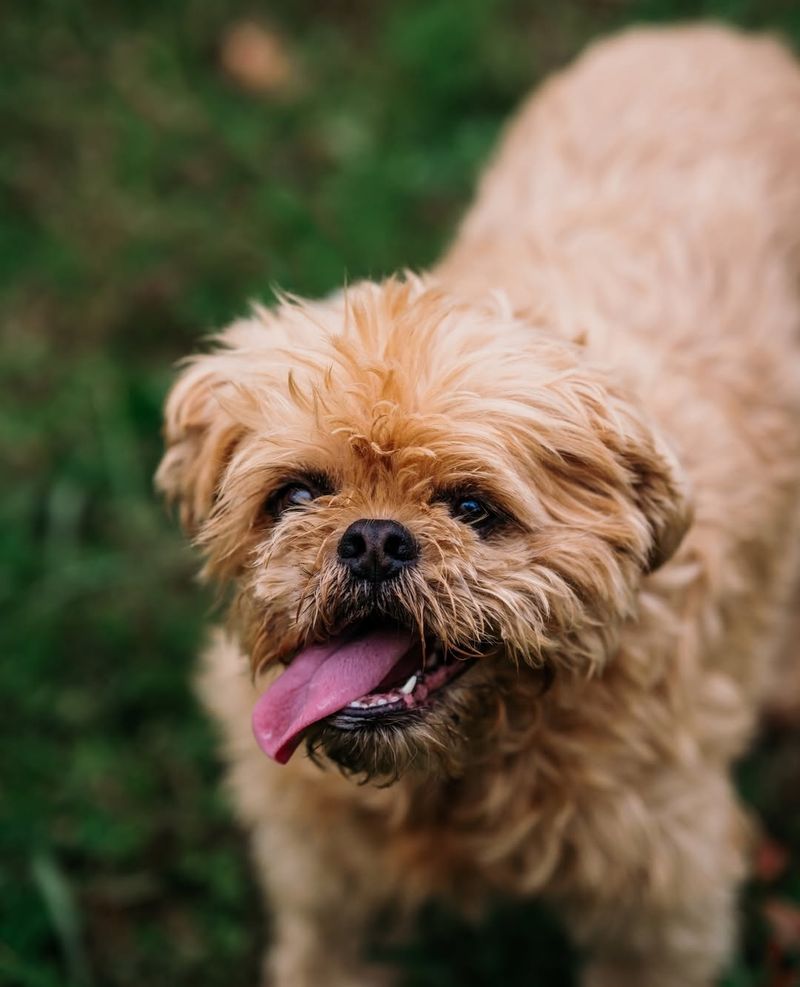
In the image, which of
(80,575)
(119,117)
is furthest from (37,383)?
(119,117)

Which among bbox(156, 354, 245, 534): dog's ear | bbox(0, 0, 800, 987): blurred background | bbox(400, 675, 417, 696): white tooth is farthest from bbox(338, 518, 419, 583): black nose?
bbox(0, 0, 800, 987): blurred background

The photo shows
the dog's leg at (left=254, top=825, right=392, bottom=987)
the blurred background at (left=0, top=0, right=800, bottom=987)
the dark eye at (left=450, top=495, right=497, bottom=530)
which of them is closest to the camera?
the dark eye at (left=450, top=495, right=497, bottom=530)

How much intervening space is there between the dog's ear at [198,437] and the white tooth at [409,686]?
0.65 metres

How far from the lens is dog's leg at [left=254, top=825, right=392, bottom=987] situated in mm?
3270

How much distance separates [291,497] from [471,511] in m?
0.41

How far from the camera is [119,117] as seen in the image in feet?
20.7

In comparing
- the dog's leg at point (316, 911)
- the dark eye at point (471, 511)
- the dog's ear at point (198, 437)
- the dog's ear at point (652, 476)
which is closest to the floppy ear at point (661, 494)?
the dog's ear at point (652, 476)

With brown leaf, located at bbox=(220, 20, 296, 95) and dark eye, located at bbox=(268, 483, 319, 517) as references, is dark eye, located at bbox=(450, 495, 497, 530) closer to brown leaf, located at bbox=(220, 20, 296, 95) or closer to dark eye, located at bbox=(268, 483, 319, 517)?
dark eye, located at bbox=(268, 483, 319, 517)

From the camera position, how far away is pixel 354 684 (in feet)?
8.18

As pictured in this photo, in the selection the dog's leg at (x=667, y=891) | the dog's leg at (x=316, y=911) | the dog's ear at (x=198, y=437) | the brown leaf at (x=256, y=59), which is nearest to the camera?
the dog's ear at (x=198, y=437)

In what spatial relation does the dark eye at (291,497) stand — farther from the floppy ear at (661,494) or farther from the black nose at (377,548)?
the floppy ear at (661,494)

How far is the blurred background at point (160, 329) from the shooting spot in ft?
12.9

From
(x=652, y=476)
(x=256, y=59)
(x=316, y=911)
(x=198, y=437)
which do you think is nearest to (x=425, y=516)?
(x=652, y=476)

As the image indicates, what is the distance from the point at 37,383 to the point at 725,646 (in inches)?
142
